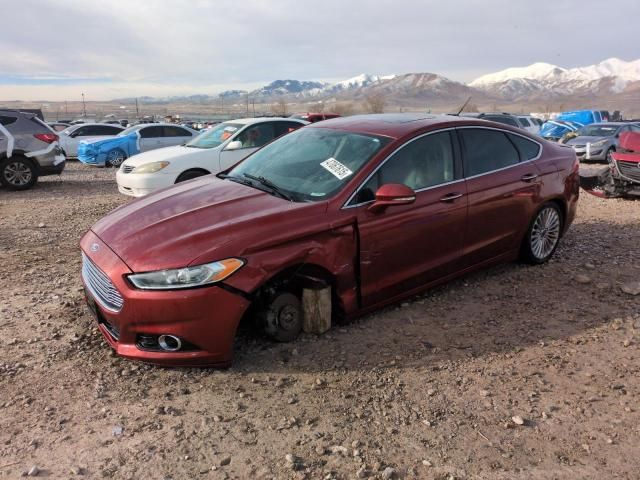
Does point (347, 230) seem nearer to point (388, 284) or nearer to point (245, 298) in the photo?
point (388, 284)

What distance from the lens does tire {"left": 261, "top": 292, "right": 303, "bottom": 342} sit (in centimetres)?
366

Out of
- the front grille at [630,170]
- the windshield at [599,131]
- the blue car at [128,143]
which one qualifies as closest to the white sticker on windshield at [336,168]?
the front grille at [630,170]

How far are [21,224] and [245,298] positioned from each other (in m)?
5.86

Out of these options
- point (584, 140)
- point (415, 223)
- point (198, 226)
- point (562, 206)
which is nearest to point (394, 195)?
point (415, 223)

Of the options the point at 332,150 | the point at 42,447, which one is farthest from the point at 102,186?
the point at 42,447

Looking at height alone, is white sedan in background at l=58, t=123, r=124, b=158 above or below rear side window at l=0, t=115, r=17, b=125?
below

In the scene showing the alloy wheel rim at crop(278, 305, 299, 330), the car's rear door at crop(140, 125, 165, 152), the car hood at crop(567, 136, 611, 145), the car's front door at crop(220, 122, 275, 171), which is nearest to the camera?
the alloy wheel rim at crop(278, 305, 299, 330)

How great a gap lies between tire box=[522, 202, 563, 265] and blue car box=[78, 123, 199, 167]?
1318 centimetres

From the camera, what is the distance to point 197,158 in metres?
8.45

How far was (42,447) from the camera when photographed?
277 cm

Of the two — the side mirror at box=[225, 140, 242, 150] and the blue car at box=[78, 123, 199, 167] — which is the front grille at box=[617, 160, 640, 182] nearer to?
the side mirror at box=[225, 140, 242, 150]

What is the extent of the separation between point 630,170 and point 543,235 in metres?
5.00

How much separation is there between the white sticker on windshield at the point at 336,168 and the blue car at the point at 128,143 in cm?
1334

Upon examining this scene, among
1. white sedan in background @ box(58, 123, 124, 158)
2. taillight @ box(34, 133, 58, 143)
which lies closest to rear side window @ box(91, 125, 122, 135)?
white sedan in background @ box(58, 123, 124, 158)
